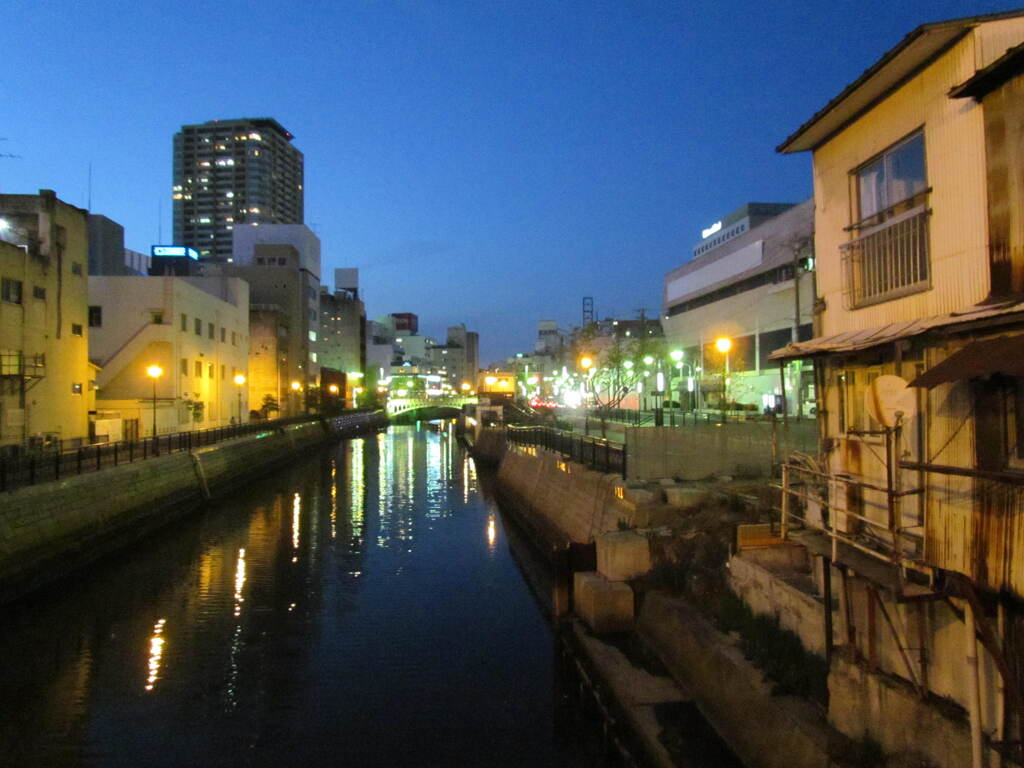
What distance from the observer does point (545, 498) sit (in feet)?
81.3

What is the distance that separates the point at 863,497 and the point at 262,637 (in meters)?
11.6

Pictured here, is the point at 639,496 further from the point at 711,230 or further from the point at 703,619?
the point at 711,230

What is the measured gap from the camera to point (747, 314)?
4806cm

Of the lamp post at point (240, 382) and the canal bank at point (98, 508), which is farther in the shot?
the lamp post at point (240, 382)

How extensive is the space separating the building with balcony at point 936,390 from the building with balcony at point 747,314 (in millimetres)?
29463

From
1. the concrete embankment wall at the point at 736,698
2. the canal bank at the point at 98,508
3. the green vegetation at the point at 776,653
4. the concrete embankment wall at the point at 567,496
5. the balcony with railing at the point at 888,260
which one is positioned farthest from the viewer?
the concrete embankment wall at the point at 567,496

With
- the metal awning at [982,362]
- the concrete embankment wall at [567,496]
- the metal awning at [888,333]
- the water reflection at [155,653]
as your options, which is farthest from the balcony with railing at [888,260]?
the water reflection at [155,653]

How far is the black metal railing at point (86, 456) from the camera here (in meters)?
18.4

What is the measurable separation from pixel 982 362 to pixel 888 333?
1.44 meters

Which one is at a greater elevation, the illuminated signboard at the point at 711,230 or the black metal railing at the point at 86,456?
the illuminated signboard at the point at 711,230

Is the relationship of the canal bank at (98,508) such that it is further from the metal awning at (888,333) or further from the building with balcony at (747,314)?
the building with balcony at (747,314)

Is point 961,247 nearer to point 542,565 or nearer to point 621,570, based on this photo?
point 621,570

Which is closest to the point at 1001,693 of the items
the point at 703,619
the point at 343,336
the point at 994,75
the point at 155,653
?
the point at 994,75

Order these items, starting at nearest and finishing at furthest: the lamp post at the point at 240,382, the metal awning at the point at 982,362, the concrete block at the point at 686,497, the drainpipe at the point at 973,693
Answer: the metal awning at the point at 982,362 → the drainpipe at the point at 973,693 → the concrete block at the point at 686,497 → the lamp post at the point at 240,382
